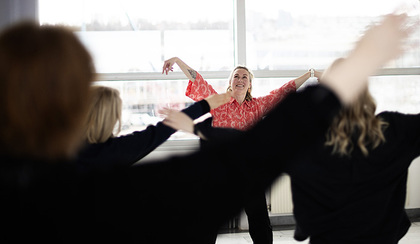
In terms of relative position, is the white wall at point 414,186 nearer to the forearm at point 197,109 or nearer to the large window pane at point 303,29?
the large window pane at point 303,29

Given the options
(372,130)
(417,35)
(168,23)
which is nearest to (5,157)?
(372,130)

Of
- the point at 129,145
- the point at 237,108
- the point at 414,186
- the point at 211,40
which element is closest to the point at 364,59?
the point at 129,145

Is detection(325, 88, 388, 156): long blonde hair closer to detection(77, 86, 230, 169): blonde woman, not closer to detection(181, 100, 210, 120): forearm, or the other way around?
detection(181, 100, 210, 120): forearm

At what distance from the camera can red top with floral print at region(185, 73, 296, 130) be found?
399cm

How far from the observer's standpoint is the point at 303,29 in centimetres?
510

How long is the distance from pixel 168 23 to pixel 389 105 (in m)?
2.56

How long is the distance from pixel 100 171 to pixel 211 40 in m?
4.63

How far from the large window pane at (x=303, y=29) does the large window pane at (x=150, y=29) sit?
0.30 m

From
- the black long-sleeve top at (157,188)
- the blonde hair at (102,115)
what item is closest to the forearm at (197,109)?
the blonde hair at (102,115)

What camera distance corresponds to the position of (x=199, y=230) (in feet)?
1.45

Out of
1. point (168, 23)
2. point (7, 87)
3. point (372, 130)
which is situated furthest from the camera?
point (168, 23)

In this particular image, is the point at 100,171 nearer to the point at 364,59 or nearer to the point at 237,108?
the point at 364,59

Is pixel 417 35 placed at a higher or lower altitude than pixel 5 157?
higher

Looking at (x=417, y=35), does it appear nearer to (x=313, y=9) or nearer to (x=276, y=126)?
(x=313, y=9)
